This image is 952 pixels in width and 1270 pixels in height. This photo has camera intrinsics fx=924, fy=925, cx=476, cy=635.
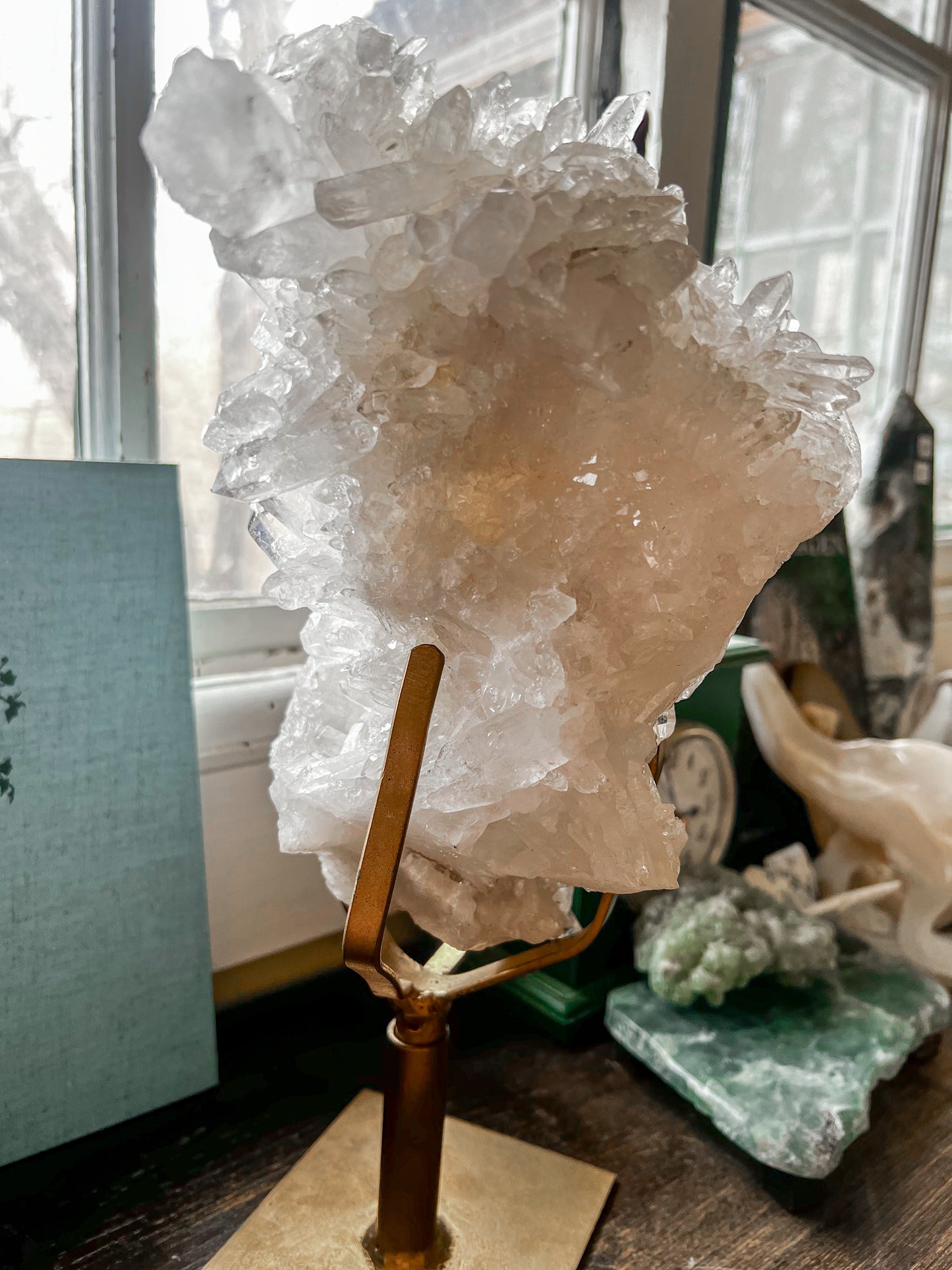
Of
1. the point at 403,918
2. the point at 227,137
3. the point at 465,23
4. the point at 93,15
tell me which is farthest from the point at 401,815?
the point at 465,23

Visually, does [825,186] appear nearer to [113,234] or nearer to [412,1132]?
[113,234]

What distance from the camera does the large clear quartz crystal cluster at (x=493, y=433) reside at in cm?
46

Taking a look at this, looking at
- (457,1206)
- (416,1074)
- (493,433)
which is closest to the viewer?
(493,433)

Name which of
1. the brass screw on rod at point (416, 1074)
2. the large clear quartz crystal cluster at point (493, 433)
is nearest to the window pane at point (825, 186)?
the large clear quartz crystal cluster at point (493, 433)

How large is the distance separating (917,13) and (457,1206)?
2.26 m

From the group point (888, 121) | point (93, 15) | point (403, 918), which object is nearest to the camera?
point (93, 15)

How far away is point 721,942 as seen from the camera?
3.12ft

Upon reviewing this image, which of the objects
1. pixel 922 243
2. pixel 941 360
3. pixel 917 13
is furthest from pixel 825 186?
pixel 941 360

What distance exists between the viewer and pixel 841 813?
1229 mm

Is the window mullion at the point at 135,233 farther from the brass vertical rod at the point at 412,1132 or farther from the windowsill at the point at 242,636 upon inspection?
the brass vertical rod at the point at 412,1132

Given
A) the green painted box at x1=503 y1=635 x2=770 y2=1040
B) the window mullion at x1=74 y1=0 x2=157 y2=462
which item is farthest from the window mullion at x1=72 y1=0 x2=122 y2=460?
the green painted box at x1=503 y1=635 x2=770 y2=1040

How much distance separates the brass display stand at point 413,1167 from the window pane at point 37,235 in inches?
22.1

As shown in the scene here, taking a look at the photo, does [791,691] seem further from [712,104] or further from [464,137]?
[464,137]

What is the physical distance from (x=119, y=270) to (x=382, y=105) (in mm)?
535
